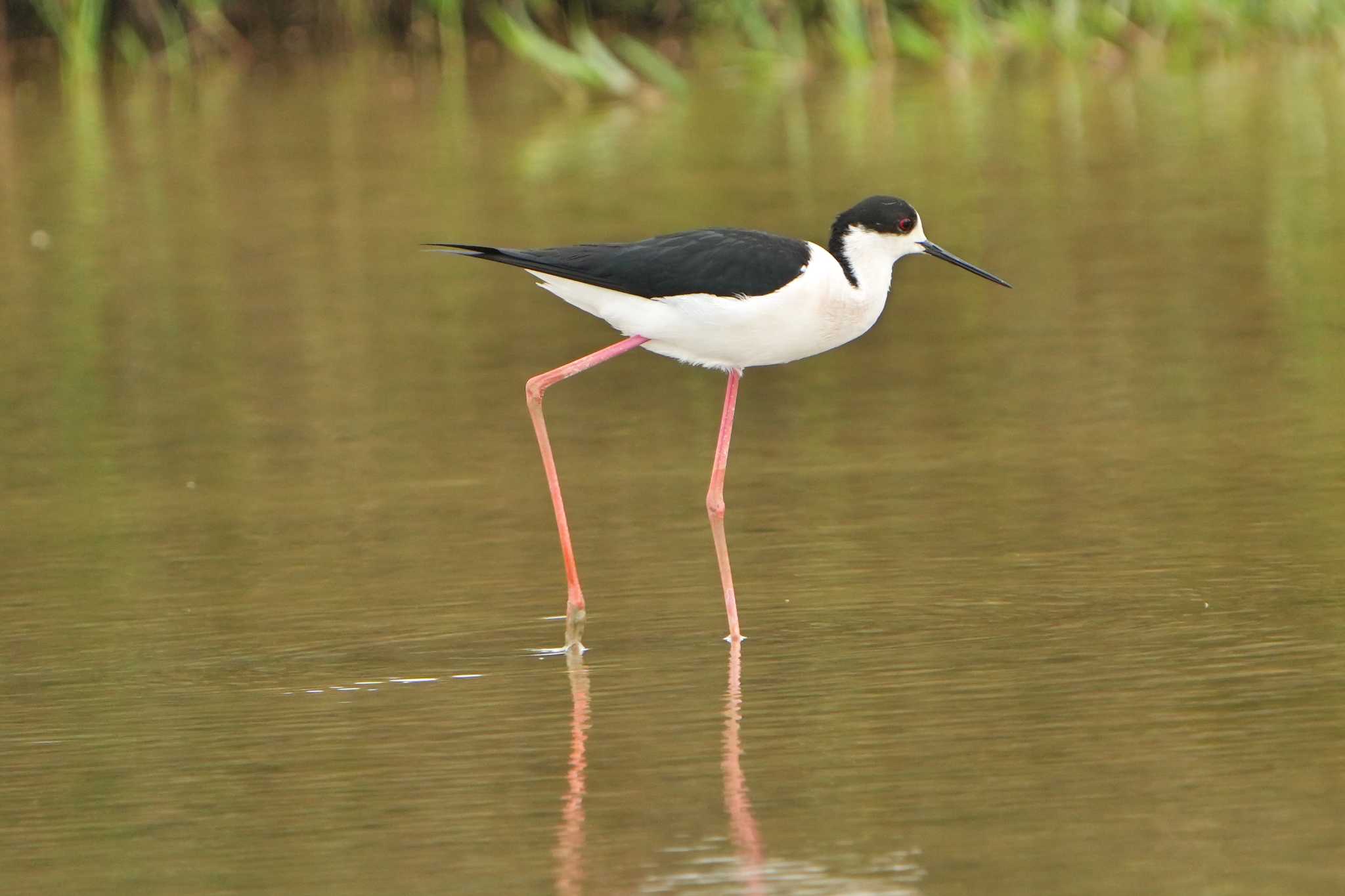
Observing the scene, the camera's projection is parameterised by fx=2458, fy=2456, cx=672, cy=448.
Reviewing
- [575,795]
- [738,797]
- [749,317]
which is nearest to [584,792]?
[575,795]

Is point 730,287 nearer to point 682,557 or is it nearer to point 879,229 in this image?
point 879,229

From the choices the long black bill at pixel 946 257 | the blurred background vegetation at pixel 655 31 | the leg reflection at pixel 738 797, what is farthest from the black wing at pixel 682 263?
the blurred background vegetation at pixel 655 31

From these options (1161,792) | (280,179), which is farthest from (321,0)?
(1161,792)

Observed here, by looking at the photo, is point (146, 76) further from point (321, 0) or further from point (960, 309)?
point (960, 309)

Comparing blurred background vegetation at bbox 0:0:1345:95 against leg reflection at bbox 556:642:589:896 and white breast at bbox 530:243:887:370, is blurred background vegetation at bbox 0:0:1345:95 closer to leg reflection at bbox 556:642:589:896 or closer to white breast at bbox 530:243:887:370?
white breast at bbox 530:243:887:370

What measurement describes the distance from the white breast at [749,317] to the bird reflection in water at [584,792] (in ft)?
2.24

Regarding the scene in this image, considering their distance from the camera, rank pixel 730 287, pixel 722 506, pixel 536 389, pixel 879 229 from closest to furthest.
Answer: pixel 730 287 < pixel 879 229 < pixel 722 506 < pixel 536 389

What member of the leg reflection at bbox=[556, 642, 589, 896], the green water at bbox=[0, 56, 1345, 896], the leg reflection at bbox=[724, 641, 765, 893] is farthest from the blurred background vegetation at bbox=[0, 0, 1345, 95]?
the leg reflection at bbox=[724, 641, 765, 893]

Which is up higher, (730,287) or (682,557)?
(730,287)

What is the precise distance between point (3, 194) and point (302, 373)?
528 centimetres

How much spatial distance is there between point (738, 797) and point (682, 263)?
5.05ft

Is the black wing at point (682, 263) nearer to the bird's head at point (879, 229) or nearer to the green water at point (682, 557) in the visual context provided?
the bird's head at point (879, 229)

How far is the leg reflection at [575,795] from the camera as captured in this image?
11.7 ft

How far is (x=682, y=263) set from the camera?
5.12 m
